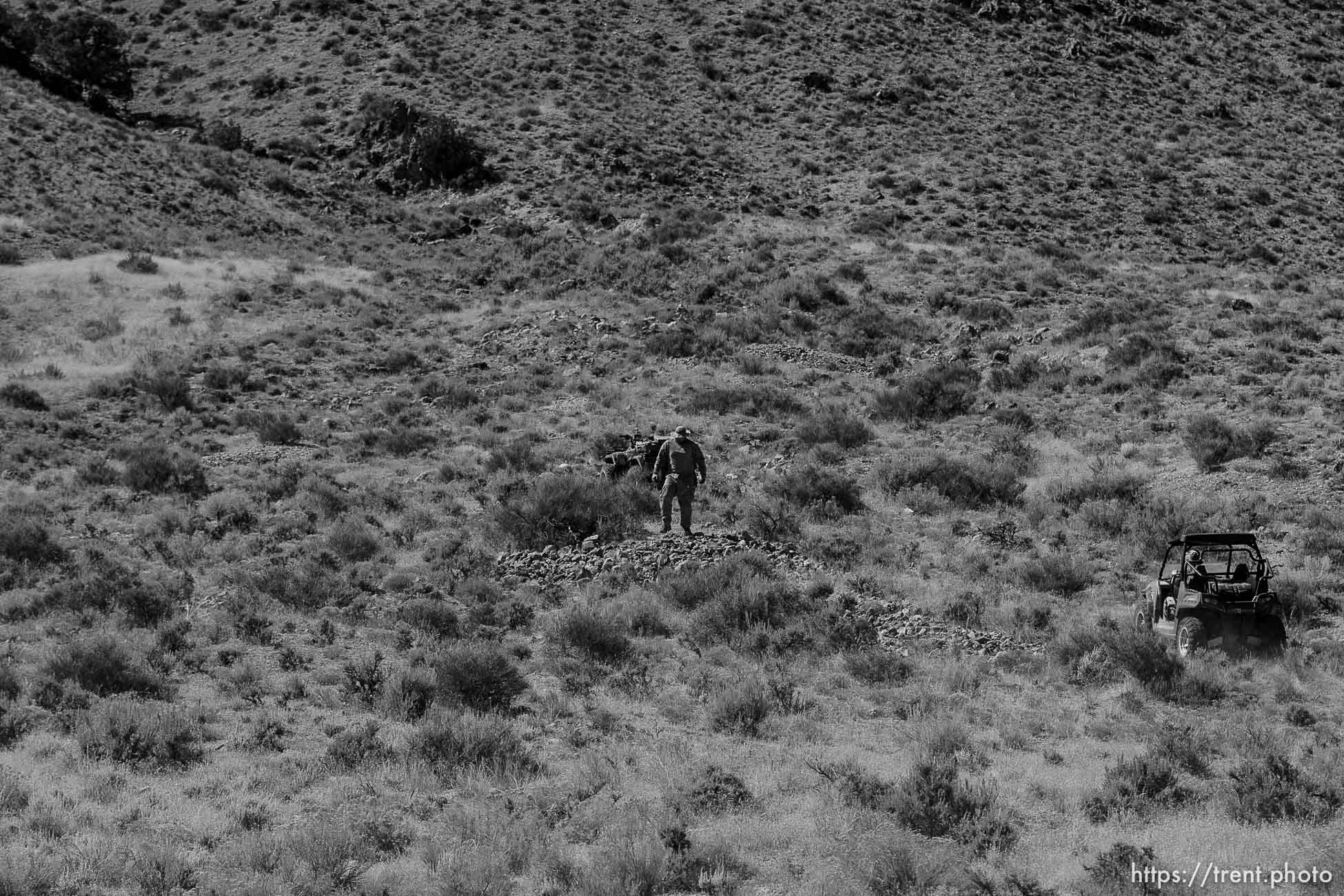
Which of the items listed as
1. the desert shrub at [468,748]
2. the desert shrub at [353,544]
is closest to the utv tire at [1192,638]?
the desert shrub at [468,748]

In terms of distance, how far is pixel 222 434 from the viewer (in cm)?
2170

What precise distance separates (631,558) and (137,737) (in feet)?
23.1

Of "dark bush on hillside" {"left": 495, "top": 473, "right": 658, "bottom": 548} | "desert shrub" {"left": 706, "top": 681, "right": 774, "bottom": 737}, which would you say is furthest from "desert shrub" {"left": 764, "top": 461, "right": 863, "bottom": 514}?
"desert shrub" {"left": 706, "top": 681, "right": 774, "bottom": 737}

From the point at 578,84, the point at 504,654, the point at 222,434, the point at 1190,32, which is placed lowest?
the point at 222,434

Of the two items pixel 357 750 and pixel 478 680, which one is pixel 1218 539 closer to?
pixel 478 680

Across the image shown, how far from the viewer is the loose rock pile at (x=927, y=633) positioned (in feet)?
39.5

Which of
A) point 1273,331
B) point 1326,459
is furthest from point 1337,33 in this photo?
point 1326,459

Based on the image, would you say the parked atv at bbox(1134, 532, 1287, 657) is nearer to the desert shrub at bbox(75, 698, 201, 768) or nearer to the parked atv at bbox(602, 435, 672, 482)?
the parked atv at bbox(602, 435, 672, 482)

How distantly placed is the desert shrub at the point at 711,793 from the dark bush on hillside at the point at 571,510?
24.2 ft

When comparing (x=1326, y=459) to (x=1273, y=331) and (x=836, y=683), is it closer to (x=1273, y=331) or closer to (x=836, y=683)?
(x=1273, y=331)

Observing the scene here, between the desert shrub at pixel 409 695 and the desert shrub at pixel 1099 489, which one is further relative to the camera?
the desert shrub at pixel 1099 489

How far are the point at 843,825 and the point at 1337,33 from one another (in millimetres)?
64037

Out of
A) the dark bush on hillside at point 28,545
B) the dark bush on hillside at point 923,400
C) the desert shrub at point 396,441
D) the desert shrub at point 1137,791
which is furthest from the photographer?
the dark bush on hillside at point 923,400

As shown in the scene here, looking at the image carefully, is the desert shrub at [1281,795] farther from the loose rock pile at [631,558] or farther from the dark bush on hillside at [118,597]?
the dark bush on hillside at [118,597]
